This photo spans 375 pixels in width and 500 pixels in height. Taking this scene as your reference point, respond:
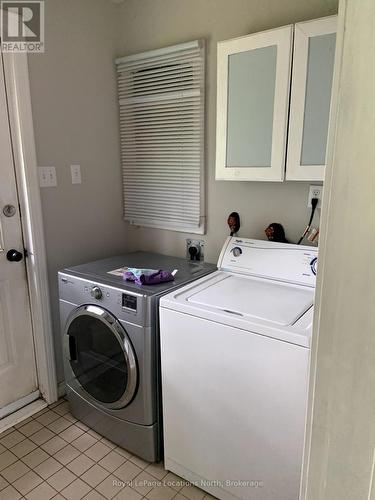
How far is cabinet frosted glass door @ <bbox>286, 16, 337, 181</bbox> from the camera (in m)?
1.37

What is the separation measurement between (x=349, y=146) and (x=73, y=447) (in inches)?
79.9

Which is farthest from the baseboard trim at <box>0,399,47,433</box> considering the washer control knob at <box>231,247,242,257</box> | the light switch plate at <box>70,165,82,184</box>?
the washer control knob at <box>231,247,242,257</box>

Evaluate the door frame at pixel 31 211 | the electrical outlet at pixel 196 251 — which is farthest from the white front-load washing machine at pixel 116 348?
the door frame at pixel 31 211

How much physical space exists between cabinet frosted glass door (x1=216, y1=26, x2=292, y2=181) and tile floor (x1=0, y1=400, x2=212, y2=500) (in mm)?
1495

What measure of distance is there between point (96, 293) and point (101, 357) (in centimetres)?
38

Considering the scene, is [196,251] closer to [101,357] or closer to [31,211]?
[101,357]

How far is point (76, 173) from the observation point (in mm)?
2223

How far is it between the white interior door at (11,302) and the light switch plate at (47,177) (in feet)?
0.46

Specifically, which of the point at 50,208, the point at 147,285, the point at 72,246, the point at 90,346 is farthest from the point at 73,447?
the point at 50,208

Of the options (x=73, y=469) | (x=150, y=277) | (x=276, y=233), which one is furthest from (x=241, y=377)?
(x=73, y=469)

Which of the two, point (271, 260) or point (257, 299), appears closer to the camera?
point (257, 299)

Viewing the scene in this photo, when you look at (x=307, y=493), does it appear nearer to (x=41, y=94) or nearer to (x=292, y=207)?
(x=292, y=207)

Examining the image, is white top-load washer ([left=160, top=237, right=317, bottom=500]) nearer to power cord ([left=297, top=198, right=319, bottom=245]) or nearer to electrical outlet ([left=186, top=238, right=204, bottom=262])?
power cord ([left=297, top=198, right=319, bottom=245])

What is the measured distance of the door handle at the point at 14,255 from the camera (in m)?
2.01
